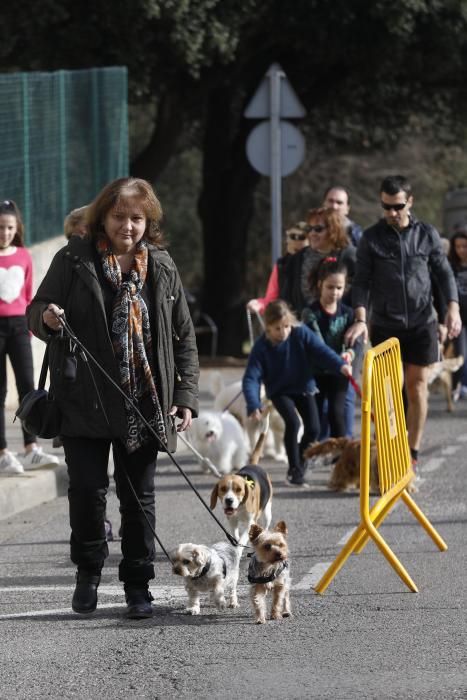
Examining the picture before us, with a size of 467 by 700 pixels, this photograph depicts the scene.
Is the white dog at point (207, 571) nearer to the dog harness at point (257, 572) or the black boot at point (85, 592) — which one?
the dog harness at point (257, 572)

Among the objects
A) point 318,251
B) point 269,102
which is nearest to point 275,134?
point 269,102

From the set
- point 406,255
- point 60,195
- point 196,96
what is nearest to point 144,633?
point 406,255

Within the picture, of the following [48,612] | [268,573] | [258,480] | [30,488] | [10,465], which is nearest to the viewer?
[268,573]

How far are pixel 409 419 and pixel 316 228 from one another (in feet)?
5.92

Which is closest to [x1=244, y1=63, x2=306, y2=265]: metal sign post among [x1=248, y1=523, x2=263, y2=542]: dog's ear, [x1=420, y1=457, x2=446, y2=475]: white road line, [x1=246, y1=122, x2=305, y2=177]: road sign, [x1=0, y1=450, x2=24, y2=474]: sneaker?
[x1=246, y1=122, x2=305, y2=177]: road sign

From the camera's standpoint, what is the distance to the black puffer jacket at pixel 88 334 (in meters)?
6.68

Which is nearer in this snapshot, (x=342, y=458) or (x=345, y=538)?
(x=345, y=538)

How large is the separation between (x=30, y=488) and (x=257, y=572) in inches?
159

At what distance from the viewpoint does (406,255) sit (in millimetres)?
10867

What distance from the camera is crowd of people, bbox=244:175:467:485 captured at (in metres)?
10.9

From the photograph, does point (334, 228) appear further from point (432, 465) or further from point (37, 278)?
point (37, 278)

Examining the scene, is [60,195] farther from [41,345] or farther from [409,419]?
[409,419]

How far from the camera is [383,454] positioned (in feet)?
26.0

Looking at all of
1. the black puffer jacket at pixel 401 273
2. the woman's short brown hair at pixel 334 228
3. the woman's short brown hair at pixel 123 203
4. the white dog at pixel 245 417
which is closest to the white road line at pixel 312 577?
the woman's short brown hair at pixel 123 203
